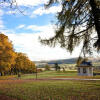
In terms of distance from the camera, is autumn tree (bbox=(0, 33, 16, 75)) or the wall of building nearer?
autumn tree (bbox=(0, 33, 16, 75))

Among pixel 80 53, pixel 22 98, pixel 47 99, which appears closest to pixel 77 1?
pixel 80 53

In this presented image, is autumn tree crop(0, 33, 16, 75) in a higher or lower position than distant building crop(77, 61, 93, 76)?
higher

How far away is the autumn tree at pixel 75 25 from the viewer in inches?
357

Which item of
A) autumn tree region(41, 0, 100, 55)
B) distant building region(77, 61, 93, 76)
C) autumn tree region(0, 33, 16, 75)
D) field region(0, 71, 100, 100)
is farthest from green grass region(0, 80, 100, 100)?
distant building region(77, 61, 93, 76)

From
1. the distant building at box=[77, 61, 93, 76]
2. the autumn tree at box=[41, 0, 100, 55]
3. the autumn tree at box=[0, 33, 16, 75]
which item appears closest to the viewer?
the autumn tree at box=[41, 0, 100, 55]

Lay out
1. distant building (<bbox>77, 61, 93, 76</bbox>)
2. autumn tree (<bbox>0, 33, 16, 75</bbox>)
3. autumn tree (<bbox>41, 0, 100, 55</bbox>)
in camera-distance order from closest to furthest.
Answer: autumn tree (<bbox>41, 0, 100, 55</bbox>)
autumn tree (<bbox>0, 33, 16, 75</bbox>)
distant building (<bbox>77, 61, 93, 76</bbox>)

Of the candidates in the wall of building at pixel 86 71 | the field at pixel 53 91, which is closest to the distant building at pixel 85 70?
the wall of building at pixel 86 71

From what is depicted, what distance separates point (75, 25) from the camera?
378 inches

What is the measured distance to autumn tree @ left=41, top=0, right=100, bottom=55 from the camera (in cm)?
908

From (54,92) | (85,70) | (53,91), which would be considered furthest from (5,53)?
(54,92)

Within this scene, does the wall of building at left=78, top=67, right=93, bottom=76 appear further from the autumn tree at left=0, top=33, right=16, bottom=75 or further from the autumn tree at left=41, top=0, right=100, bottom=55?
the autumn tree at left=41, top=0, right=100, bottom=55

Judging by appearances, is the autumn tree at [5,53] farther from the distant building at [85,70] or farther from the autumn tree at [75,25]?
the autumn tree at [75,25]

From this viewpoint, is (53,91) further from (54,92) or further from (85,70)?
(85,70)

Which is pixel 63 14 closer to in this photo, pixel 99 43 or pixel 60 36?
pixel 60 36
